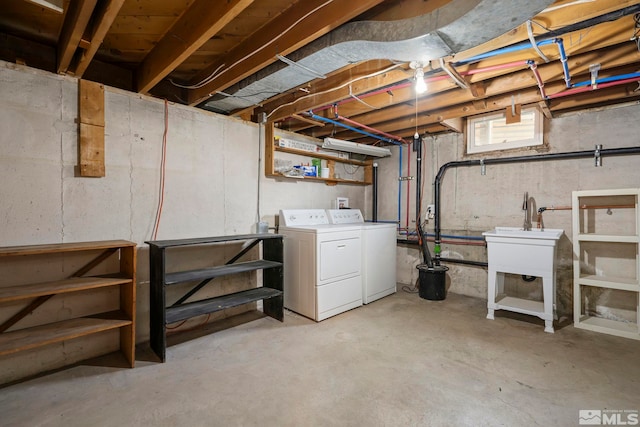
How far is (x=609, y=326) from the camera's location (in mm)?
2783

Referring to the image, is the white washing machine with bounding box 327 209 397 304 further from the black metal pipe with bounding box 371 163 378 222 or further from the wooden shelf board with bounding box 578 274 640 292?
the wooden shelf board with bounding box 578 274 640 292

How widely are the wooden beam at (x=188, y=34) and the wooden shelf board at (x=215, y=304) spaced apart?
6.02ft

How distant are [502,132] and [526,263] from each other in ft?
5.50

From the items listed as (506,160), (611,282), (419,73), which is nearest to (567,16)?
(419,73)

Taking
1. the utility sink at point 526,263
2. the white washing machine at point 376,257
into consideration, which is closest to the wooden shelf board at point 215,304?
the white washing machine at point 376,257

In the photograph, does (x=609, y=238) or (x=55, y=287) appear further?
(x=609, y=238)

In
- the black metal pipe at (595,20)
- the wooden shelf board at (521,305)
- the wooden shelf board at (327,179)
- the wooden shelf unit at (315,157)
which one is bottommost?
the wooden shelf board at (521,305)

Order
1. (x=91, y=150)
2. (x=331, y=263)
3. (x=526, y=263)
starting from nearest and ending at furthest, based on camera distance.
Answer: (x=91, y=150) → (x=526, y=263) → (x=331, y=263)

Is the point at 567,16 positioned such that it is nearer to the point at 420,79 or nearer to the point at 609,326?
the point at 420,79

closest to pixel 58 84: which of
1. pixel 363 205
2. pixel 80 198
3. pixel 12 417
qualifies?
pixel 80 198

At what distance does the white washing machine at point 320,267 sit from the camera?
3051 millimetres

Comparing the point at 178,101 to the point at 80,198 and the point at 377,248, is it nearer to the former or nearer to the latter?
the point at 80,198

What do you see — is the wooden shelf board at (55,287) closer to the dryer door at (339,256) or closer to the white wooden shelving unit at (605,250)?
the dryer door at (339,256)

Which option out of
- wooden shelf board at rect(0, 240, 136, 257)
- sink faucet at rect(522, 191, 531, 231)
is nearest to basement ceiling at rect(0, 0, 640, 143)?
sink faucet at rect(522, 191, 531, 231)
